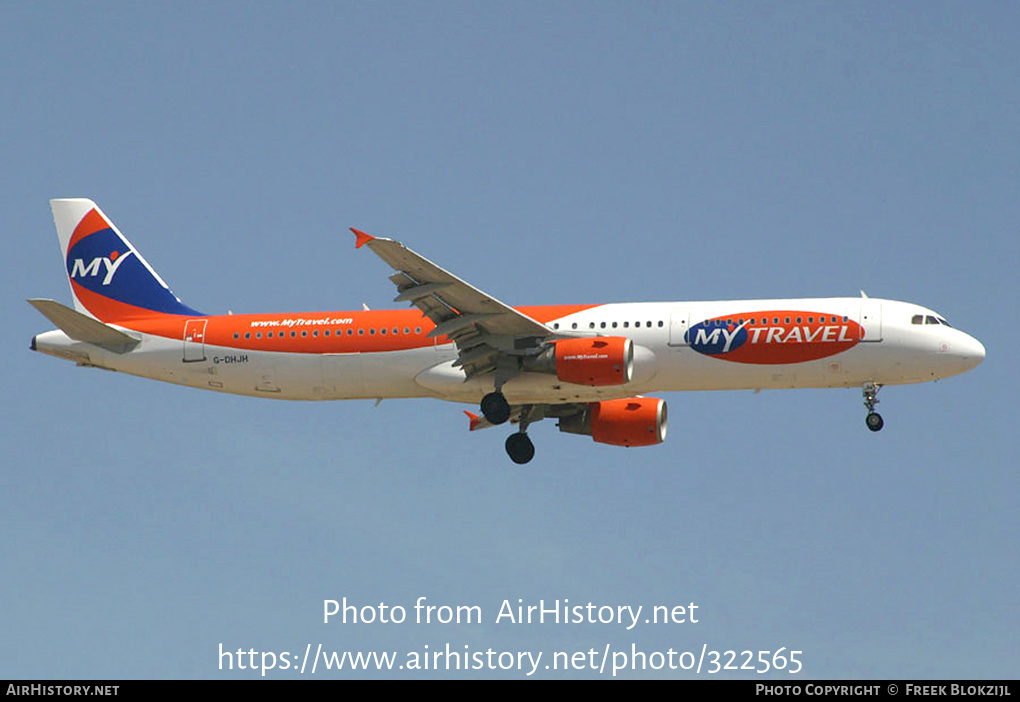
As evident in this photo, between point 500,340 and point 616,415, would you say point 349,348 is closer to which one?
point 500,340

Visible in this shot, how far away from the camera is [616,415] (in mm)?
50344

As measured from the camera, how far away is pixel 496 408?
46.7 metres

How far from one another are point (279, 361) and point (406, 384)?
430cm

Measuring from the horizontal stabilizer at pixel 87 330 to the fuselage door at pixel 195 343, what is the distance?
5.64 ft

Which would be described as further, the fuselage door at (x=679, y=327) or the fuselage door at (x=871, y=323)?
the fuselage door at (x=679, y=327)

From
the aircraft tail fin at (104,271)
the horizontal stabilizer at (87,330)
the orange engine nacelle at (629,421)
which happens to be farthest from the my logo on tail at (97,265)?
the orange engine nacelle at (629,421)

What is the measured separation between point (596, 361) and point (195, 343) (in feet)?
45.0

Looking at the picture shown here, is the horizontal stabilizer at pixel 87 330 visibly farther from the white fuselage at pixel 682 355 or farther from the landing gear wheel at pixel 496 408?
the landing gear wheel at pixel 496 408

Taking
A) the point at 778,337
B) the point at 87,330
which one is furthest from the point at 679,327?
the point at 87,330

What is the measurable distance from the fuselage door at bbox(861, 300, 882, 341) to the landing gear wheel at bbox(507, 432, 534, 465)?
11.8 metres

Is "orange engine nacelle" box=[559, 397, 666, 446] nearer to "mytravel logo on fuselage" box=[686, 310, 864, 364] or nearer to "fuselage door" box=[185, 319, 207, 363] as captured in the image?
"mytravel logo on fuselage" box=[686, 310, 864, 364]

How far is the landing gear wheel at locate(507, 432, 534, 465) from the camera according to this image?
5028 cm

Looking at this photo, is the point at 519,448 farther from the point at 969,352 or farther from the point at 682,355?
the point at 969,352

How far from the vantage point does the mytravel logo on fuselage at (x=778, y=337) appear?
45188 millimetres
